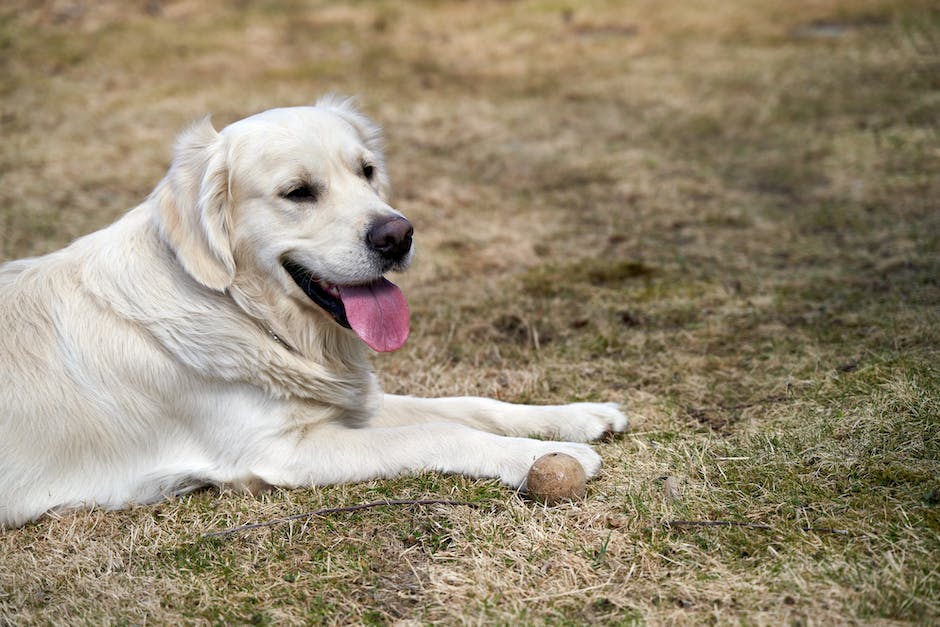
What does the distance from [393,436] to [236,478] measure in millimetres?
599

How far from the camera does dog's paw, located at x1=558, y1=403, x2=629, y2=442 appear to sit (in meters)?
3.43

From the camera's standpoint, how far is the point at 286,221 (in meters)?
3.19

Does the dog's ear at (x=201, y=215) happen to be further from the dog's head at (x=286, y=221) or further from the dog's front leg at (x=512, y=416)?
the dog's front leg at (x=512, y=416)

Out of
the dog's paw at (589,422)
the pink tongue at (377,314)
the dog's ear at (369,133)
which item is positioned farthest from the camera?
the dog's ear at (369,133)

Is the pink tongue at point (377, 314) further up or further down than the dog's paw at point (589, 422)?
further up

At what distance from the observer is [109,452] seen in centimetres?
316

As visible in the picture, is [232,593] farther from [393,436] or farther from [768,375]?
[768,375]

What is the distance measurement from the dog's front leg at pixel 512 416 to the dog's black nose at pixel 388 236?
0.77 metres

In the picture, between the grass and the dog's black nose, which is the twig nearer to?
the grass

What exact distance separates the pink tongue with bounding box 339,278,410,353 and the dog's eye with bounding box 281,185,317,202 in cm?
36

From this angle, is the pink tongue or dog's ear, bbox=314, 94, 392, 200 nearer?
the pink tongue

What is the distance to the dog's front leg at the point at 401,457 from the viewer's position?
3.10 meters

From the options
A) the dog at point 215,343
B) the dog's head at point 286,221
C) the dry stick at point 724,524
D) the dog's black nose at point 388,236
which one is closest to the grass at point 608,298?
the dry stick at point 724,524


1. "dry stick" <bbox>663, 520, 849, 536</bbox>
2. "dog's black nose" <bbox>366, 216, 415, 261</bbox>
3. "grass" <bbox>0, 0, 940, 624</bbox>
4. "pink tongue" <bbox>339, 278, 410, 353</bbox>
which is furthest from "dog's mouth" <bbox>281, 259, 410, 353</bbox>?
"dry stick" <bbox>663, 520, 849, 536</bbox>
